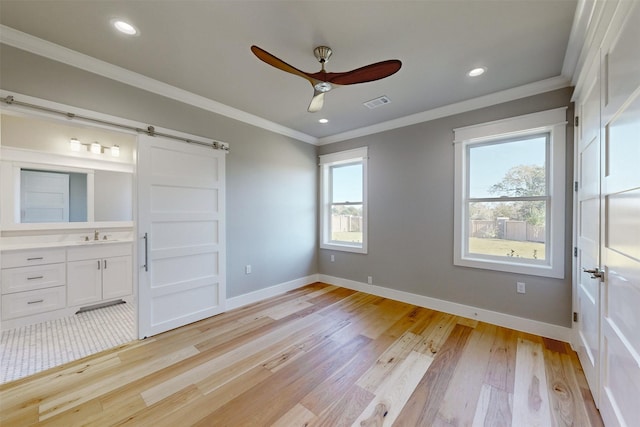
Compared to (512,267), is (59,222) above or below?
above

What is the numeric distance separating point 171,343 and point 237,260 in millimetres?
1236

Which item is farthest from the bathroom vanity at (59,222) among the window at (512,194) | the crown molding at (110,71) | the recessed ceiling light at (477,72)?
the window at (512,194)

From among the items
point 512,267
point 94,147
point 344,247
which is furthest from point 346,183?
point 94,147

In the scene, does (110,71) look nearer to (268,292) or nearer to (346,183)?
(268,292)

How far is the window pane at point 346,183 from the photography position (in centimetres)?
438

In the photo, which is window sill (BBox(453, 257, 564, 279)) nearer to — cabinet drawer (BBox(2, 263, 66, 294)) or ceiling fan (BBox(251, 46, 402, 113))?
ceiling fan (BBox(251, 46, 402, 113))

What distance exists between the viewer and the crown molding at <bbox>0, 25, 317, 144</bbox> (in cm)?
196

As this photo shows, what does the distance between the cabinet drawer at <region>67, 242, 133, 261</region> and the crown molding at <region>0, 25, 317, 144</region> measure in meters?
2.25

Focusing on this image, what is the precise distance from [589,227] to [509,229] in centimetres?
103

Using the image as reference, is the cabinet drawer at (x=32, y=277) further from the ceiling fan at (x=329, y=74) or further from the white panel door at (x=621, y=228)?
the white panel door at (x=621, y=228)

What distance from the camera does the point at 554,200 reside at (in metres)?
2.59

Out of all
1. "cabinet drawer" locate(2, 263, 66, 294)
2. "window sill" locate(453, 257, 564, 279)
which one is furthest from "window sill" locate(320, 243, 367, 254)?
"cabinet drawer" locate(2, 263, 66, 294)

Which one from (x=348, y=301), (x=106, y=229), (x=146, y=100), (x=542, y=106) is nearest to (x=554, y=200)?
(x=542, y=106)

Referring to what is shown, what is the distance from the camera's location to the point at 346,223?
4547mm
